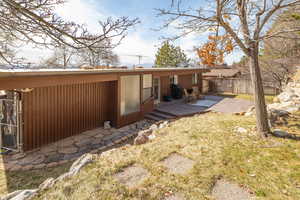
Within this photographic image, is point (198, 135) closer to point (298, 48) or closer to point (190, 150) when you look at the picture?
point (190, 150)

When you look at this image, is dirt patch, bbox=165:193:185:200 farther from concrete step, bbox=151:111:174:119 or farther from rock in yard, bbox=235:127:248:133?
concrete step, bbox=151:111:174:119

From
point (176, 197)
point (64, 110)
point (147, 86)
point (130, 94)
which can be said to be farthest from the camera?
point (147, 86)

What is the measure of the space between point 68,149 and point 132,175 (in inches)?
141

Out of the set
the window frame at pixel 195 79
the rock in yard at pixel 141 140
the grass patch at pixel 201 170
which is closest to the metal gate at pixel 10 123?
the grass patch at pixel 201 170

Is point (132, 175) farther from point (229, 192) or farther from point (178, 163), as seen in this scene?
point (229, 192)

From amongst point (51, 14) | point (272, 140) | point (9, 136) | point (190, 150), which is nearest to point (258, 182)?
point (190, 150)

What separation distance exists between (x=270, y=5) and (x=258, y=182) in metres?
4.22

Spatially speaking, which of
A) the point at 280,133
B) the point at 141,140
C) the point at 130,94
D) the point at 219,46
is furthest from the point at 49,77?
the point at 280,133

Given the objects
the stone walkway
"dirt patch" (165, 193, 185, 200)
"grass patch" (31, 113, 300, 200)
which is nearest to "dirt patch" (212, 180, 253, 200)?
"grass patch" (31, 113, 300, 200)

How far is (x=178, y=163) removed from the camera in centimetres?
359

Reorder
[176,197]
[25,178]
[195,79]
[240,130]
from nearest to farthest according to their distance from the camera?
[176,197] < [25,178] < [240,130] < [195,79]

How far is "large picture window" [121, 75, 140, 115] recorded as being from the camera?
8.03 metres

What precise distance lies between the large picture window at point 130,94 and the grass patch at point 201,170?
376 cm

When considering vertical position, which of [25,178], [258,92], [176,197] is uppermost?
[258,92]
